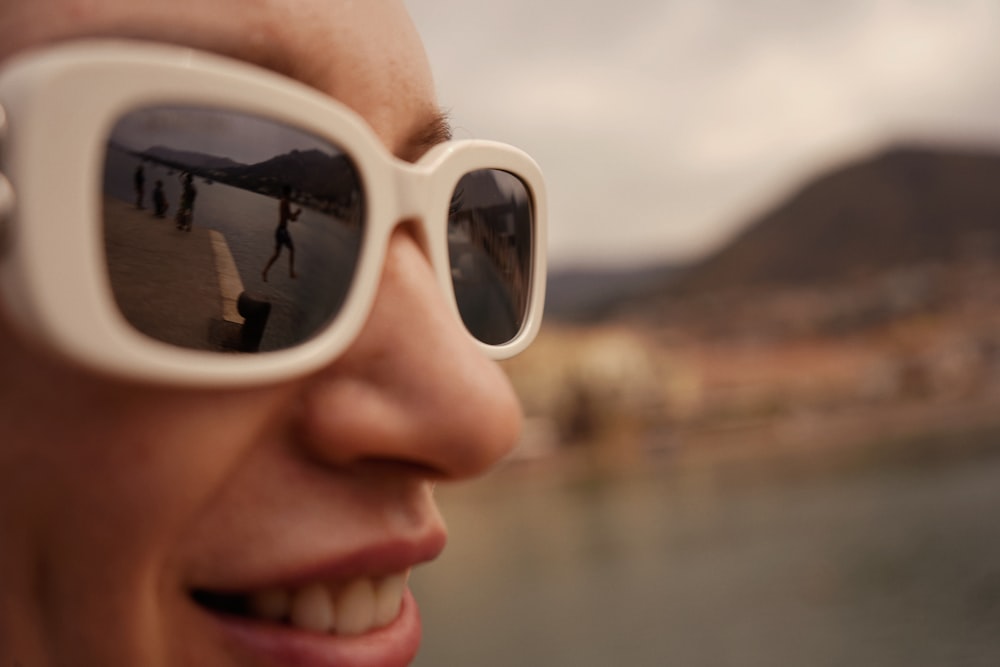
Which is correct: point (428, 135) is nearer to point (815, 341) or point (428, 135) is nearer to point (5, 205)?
point (5, 205)

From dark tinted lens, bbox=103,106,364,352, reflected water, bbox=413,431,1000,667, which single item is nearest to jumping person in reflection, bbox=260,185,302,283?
dark tinted lens, bbox=103,106,364,352

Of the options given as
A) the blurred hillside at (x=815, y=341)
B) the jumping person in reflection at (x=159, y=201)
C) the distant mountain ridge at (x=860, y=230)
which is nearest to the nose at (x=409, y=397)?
the jumping person in reflection at (x=159, y=201)

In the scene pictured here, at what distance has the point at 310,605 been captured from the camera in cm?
44

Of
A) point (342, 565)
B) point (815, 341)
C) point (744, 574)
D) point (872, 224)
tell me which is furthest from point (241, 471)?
point (872, 224)

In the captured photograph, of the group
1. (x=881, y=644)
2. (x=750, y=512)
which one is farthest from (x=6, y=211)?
(x=750, y=512)

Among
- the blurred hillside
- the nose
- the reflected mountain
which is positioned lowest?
the nose

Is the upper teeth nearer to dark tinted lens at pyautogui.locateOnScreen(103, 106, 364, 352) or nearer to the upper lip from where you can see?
the upper lip

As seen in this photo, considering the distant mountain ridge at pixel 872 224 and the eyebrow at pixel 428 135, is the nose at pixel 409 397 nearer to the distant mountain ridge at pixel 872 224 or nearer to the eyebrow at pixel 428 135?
the eyebrow at pixel 428 135

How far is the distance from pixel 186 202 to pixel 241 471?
127 millimetres

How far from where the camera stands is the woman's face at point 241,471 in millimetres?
377

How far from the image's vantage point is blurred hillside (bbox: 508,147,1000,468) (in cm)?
1791

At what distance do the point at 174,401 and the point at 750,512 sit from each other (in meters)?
11.4

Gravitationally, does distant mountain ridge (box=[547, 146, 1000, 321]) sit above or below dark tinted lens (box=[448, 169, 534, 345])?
above

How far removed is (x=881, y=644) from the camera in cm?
613
